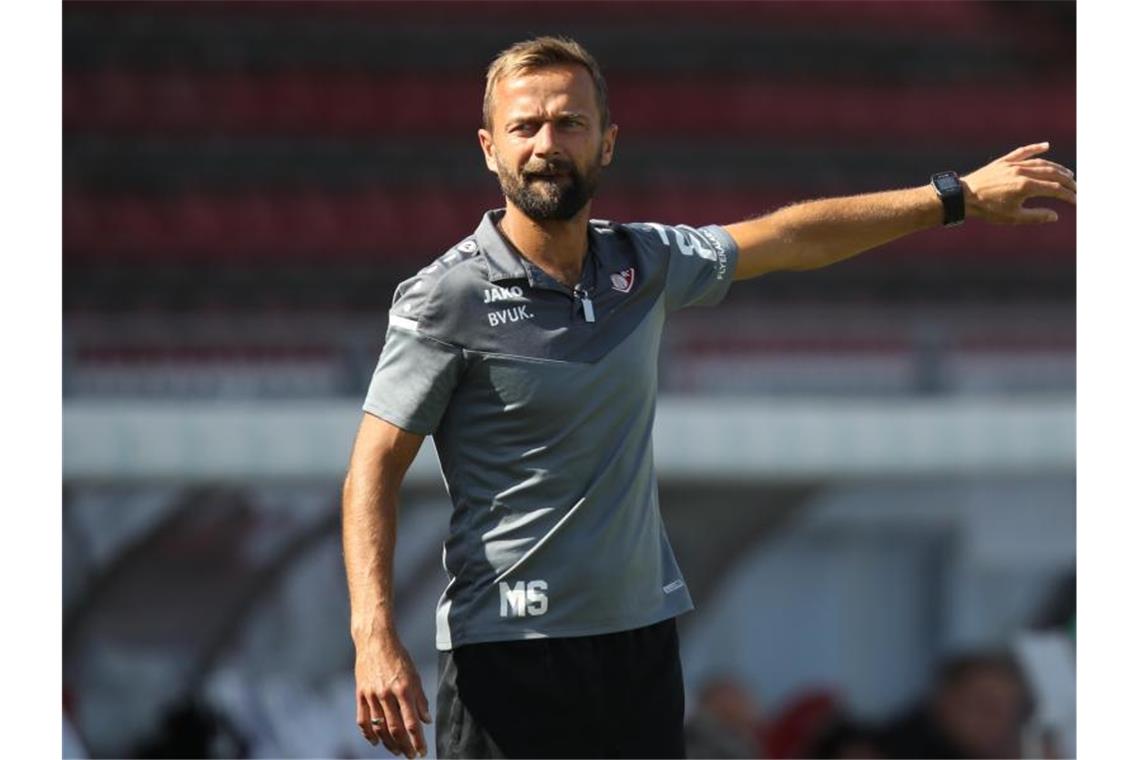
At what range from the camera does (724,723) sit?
481cm

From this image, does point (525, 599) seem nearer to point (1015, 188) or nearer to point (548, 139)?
point (548, 139)

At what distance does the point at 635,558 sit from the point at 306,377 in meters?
3.97

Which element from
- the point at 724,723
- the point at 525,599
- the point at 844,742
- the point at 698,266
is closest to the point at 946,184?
the point at 698,266

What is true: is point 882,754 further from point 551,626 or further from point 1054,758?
point 551,626

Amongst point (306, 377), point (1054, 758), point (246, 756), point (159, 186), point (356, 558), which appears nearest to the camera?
point (356, 558)

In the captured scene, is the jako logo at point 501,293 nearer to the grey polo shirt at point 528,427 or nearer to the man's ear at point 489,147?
the grey polo shirt at point 528,427

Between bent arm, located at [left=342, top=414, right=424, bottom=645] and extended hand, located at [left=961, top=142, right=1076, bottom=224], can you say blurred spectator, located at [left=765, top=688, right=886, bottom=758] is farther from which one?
bent arm, located at [left=342, top=414, right=424, bottom=645]

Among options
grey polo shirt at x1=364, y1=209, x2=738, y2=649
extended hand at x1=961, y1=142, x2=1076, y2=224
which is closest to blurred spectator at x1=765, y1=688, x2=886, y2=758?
extended hand at x1=961, y1=142, x2=1076, y2=224

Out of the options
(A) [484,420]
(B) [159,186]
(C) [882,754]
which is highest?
(B) [159,186]

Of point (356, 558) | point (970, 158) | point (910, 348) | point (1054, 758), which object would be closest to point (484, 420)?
point (356, 558)

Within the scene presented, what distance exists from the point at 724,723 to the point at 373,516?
135 inches

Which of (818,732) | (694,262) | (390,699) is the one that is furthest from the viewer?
(818,732)

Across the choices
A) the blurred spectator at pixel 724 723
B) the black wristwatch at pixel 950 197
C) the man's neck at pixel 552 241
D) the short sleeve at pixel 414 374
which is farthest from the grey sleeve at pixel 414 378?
the blurred spectator at pixel 724 723

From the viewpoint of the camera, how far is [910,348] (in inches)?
229
